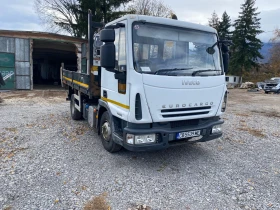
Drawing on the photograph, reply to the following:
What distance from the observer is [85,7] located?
20766 mm

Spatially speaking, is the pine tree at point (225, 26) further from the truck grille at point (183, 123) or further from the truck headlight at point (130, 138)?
the truck headlight at point (130, 138)

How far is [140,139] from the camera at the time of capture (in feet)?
11.2

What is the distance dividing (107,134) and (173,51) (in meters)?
2.01

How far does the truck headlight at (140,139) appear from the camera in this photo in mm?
3406

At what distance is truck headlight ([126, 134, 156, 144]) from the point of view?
341 cm

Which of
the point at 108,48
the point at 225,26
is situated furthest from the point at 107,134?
the point at 225,26

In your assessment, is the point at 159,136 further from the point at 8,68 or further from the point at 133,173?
the point at 8,68

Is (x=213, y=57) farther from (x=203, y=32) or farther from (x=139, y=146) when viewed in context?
(x=139, y=146)

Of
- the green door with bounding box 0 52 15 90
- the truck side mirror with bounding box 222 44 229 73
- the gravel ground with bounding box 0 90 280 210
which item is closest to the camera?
the gravel ground with bounding box 0 90 280 210

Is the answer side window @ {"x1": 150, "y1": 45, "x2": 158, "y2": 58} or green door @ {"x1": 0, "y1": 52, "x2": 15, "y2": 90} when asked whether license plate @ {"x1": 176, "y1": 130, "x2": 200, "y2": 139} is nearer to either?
side window @ {"x1": 150, "y1": 45, "x2": 158, "y2": 58}

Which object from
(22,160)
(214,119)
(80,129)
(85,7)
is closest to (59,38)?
(85,7)

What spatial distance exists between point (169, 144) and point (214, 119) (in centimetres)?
Result: 116

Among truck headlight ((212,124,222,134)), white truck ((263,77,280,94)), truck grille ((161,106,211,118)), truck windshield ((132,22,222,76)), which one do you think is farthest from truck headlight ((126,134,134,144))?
white truck ((263,77,280,94))

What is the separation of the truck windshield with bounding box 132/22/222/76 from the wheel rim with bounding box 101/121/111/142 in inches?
56.3
